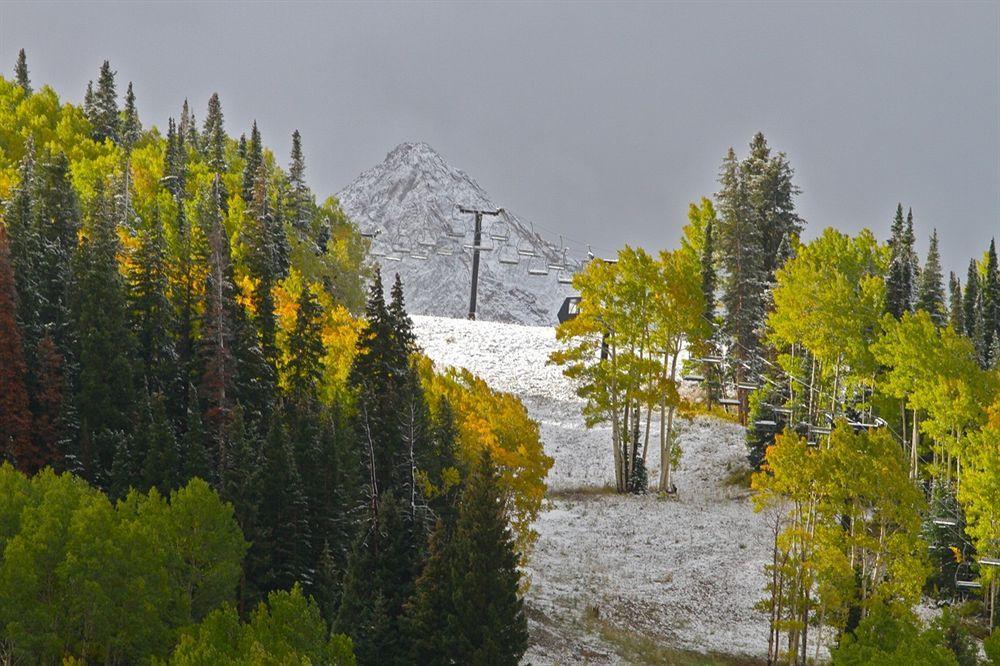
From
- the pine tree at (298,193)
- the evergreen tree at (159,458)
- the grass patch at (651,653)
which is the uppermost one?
the pine tree at (298,193)

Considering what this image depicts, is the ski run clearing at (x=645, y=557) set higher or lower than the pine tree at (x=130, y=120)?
lower

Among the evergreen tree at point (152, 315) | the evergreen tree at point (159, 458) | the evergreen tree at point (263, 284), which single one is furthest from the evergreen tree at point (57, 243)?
the evergreen tree at point (159, 458)

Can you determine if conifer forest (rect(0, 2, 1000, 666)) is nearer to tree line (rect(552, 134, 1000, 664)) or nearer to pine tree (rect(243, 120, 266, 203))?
tree line (rect(552, 134, 1000, 664))

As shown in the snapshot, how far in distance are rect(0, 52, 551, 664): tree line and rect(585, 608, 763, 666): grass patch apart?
19.7ft

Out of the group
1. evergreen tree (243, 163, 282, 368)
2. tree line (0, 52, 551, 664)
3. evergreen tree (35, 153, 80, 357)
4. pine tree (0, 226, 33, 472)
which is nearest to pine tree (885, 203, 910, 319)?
tree line (0, 52, 551, 664)

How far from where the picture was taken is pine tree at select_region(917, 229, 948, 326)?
67500 mm

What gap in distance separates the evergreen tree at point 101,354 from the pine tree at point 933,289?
149ft

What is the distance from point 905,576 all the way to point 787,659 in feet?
20.5

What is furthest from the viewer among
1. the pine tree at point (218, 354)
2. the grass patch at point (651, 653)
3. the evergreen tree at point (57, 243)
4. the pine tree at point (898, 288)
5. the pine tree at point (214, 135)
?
the pine tree at point (214, 135)

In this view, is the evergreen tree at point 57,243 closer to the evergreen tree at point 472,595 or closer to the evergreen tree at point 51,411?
the evergreen tree at point 51,411

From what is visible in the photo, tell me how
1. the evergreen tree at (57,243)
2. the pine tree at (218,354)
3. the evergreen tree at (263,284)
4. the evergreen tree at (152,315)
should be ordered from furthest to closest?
the evergreen tree at (263,284) < the evergreen tree at (57,243) < the evergreen tree at (152,315) < the pine tree at (218,354)

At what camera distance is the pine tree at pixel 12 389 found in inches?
1751

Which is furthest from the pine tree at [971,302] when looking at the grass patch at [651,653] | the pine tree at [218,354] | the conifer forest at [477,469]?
the pine tree at [218,354]

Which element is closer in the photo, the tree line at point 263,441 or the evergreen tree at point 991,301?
the tree line at point 263,441
